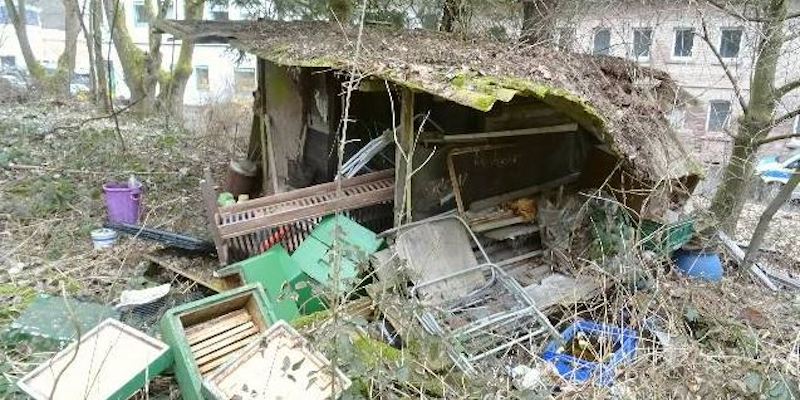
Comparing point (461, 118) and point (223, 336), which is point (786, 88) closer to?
point (461, 118)

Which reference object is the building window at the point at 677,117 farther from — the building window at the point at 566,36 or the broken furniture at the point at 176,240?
the broken furniture at the point at 176,240

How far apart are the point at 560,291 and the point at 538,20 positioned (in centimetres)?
460

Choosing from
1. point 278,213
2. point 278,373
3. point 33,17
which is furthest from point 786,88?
point 33,17

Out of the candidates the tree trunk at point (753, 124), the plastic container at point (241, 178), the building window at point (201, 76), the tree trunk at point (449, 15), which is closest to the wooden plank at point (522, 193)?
the tree trunk at point (753, 124)

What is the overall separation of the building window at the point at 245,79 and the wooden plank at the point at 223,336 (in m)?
19.4

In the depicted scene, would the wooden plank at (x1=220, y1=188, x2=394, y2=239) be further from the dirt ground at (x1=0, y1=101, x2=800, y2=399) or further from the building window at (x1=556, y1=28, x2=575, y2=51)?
the building window at (x1=556, y1=28, x2=575, y2=51)

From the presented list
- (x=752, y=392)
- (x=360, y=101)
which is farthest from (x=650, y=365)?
(x=360, y=101)

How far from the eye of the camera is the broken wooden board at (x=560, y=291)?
4.83m

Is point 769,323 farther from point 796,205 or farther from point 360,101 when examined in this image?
point 796,205

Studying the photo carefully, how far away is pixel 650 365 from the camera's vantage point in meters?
3.79

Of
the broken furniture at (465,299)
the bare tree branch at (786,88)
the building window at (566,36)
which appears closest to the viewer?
the broken furniture at (465,299)

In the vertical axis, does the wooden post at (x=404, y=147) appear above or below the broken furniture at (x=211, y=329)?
above

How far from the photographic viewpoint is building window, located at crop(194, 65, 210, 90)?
25572 millimetres

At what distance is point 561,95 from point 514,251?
5.89ft
